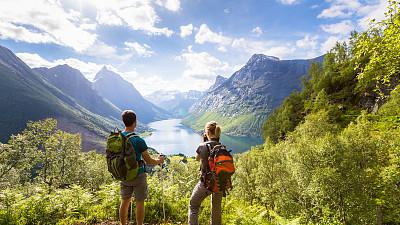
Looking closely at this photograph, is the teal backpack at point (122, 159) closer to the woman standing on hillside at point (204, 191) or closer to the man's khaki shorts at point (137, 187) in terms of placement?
the man's khaki shorts at point (137, 187)

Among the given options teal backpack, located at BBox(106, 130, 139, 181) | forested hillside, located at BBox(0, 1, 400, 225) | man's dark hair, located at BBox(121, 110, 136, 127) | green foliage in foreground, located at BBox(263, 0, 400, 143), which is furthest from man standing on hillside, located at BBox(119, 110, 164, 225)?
green foliage in foreground, located at BBox(263, 0, 400, 143)

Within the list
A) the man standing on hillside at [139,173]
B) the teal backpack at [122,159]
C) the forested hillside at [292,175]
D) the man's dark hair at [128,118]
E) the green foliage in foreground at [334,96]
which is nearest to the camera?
the teal backpack at [122,159]

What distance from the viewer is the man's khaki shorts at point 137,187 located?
6.21m

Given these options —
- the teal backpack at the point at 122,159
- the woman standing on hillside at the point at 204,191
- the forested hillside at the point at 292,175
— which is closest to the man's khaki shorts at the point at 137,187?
the teal backpack at the point at 122,159

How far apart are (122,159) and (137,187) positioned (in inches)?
36.6

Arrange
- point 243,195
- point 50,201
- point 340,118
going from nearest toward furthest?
point 50,201, point 243,195, point 340,118

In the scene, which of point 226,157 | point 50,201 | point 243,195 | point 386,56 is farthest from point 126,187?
point 243,195

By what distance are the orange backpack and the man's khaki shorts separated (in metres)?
1.67

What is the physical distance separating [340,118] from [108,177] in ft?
215

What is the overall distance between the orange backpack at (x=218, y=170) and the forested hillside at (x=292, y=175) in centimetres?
183

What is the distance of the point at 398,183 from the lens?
3422 cm

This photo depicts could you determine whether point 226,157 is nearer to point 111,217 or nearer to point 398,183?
point 111,217

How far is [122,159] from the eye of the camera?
5.88 metres

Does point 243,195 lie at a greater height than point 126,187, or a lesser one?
lesser
